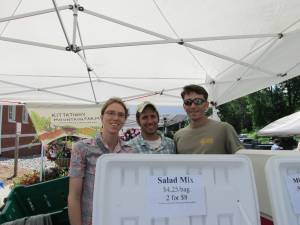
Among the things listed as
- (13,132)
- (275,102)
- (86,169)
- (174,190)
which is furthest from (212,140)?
(275,102)

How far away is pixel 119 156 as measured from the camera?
5.10 feet

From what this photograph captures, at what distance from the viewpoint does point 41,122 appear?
6875 mm

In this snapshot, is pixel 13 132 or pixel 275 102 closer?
pixel 13 132

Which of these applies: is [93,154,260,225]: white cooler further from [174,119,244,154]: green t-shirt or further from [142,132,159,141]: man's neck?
[142,132,159,141]: man's neck

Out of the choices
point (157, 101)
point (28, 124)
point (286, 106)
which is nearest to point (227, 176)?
point (157, 101)

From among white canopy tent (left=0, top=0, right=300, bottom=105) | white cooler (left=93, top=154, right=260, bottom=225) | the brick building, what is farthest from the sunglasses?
the brick building

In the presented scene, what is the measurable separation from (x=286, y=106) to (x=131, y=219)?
2920cm

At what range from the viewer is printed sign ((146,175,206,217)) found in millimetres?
1497

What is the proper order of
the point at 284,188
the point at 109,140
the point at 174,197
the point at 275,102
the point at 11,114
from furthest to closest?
the point at 275,102 → the point at 11,114 → the point at 109,140 → the point at 284,188 → the point at 174,197

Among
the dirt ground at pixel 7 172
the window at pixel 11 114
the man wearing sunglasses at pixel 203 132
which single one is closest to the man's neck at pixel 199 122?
the man wearing sunglasses at pixel 203 132

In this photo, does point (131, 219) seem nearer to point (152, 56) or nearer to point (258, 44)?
point (258, 44)

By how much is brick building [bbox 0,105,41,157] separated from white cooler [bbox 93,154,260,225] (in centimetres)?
1895

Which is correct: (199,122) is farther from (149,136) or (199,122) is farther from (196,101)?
(149,136)

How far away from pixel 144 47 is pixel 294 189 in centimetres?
368
